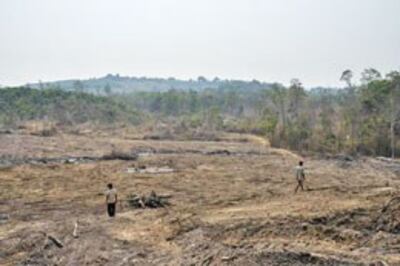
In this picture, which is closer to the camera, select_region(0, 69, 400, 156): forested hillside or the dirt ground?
the dirt ground

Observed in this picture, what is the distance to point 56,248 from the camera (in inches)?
602

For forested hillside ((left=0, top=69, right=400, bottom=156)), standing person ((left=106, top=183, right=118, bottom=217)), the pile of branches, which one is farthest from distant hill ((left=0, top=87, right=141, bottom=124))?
standing person ((left=106, top=183, right=118, bottom=217))

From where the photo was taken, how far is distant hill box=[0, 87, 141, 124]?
79.2 m

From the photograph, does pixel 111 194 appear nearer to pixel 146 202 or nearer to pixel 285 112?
pixel 146 202

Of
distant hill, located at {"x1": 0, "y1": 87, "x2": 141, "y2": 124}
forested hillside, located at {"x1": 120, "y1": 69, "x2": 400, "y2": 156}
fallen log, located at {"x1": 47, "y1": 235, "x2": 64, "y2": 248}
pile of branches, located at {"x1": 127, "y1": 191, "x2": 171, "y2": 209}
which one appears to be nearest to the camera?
fallen log, located at {"x1": 47, "y1": 235, "x2": 64, "y2": 248}

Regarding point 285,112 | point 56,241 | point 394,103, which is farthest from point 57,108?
point 56,241

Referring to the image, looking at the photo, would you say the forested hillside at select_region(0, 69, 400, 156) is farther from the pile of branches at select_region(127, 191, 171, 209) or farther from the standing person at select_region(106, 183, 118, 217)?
the standing person at select_region(106, 183, 118, 217)

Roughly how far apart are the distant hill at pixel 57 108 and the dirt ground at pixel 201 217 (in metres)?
44.4

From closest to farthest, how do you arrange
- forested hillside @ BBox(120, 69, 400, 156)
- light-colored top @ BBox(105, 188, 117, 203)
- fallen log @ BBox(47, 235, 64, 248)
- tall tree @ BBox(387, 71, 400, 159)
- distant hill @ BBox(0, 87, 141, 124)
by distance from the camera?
fallen log @ BBox(47, 235, 64, 248), light-colored top @ BBox(105, 188, 117, 203), tall tree @ BBox(387, 71, 400, 159), forested hillside @ BBox(120, 69, 400, 156), distant hill @ BBox(0, 87, 141, 124)

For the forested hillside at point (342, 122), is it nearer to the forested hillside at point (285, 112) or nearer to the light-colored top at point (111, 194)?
the forested hillside at point (285, 112)

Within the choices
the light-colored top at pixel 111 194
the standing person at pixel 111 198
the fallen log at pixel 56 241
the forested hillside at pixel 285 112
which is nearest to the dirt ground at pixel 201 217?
the fallen log at pixel 56 241

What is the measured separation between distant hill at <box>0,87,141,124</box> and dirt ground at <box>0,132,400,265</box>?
44.4 meters

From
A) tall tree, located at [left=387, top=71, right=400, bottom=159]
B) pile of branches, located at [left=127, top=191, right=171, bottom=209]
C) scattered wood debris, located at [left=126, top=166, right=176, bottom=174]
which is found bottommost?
scattered wood debris, located at [left=126, top=166, right=176, bottom=174]

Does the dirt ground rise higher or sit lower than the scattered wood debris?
higher
